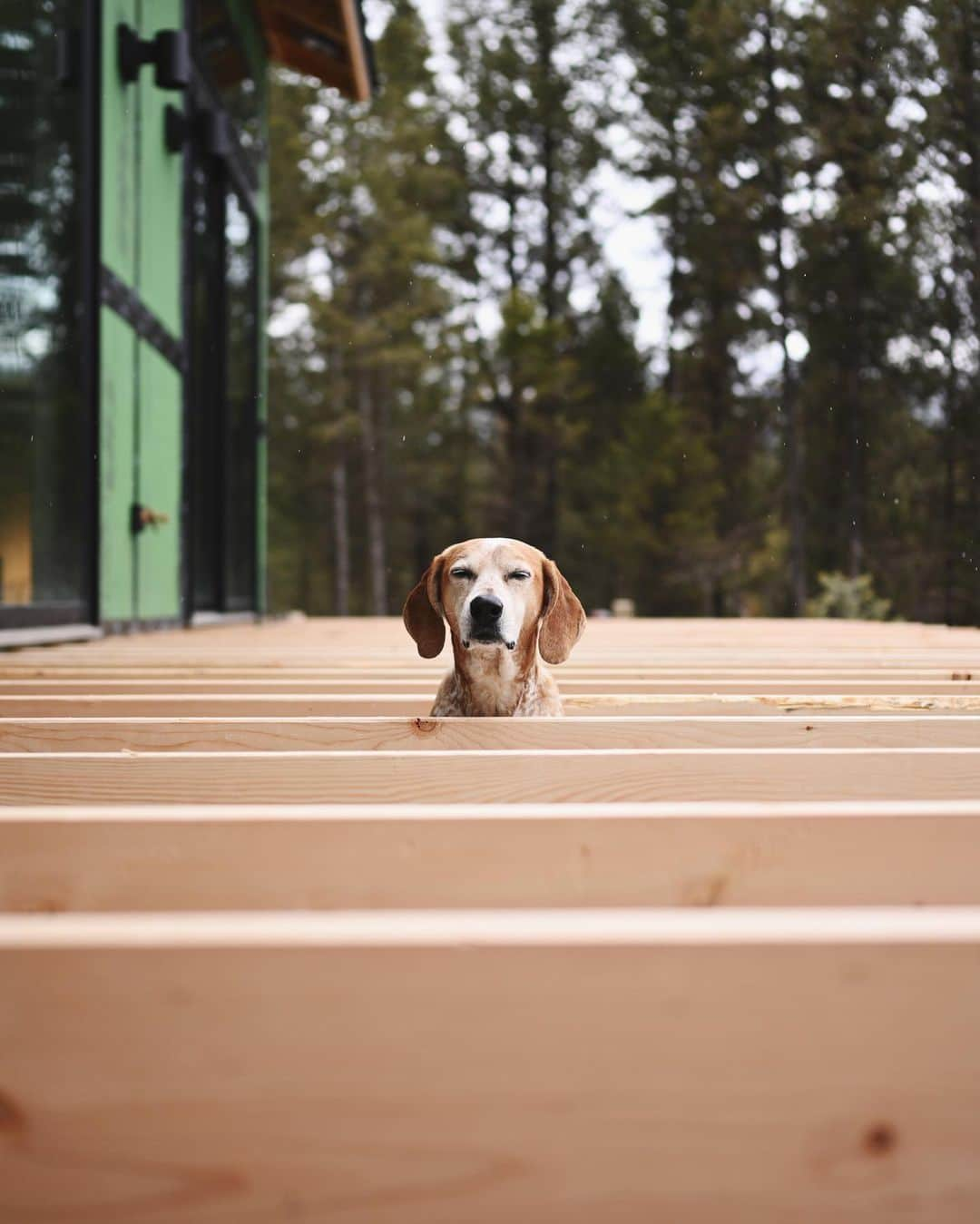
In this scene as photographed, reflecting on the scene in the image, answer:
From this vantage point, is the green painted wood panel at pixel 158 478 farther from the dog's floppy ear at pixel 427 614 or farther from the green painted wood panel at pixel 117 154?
the dog's floppy ear at pixel 427 614

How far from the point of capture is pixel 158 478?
6105 millimetres

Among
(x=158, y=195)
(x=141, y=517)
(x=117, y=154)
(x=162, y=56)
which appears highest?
(x=162, y=56)

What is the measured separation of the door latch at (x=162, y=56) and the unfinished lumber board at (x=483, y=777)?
5095mm

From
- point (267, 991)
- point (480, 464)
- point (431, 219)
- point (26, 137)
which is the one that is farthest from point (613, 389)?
point (267, 991)

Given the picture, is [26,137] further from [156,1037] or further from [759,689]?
[156,1037]

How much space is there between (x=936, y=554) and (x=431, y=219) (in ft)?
34.7

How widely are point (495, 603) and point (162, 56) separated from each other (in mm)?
4618

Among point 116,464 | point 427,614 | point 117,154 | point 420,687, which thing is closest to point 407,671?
point 420,687

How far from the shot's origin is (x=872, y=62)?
50.2 feet

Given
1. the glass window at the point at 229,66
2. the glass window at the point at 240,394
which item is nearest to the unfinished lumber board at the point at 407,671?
the glass window at the point at 240,394

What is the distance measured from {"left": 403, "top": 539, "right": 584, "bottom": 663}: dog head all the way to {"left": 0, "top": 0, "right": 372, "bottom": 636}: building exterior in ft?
7.22

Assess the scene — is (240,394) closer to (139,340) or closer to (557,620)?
(139,340)

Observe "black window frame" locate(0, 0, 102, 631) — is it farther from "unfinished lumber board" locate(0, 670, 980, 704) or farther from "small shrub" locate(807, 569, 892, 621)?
"small shrub" locate(807, 569, 892, 621)

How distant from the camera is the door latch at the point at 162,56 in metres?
5.36
